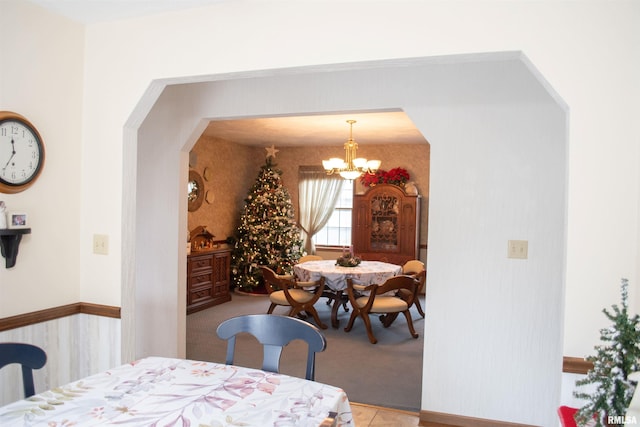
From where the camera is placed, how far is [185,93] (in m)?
3.65

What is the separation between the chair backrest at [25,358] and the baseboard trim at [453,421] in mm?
2374

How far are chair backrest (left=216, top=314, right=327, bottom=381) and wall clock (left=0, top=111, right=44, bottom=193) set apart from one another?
53.0 inches

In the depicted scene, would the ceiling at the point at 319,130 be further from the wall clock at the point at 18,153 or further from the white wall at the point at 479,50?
the wall clock at the point at 18,153

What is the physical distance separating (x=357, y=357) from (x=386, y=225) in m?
3.26

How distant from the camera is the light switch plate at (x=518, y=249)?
9.52 feet

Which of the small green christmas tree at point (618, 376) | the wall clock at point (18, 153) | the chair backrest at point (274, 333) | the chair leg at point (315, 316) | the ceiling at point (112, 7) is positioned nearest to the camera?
the small green christmas tree at point (618, 376)

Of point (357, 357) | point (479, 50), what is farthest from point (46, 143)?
point (357, 357)

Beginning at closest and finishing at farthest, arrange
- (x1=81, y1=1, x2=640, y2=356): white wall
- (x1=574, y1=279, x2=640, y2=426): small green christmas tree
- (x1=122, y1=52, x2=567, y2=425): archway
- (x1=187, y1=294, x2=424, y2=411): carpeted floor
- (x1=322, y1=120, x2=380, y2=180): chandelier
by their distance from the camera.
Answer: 1. (x1=574, y1=279, x2=640, y2=426): small green christmas tree
2. (x1=81, y1=1, x2=640, y2=356): white wall
3. (x1=122, y1=52, x2=567, y2=425): archway
4. (x1=187, y1=294, x2=424, y2=411): carpeted floor
5. (x1=322, y1=120, x2=380, y2=180): chandelier

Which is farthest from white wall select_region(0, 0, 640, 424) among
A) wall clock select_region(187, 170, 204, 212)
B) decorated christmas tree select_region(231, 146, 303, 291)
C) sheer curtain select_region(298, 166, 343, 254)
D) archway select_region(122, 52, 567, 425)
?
sheer curtain select_region(298, 166, 343, 254)

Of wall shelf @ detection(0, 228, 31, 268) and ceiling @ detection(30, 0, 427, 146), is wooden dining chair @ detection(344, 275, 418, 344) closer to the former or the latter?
ceiling @ detection(30, 0, 427, 146)

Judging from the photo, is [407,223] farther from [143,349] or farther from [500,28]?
[500,28]

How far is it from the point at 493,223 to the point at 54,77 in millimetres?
2799

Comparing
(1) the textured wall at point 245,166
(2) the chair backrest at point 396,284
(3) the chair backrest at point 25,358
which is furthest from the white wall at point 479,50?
(1) the textured wall at point 245,166

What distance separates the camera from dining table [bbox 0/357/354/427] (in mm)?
1388
